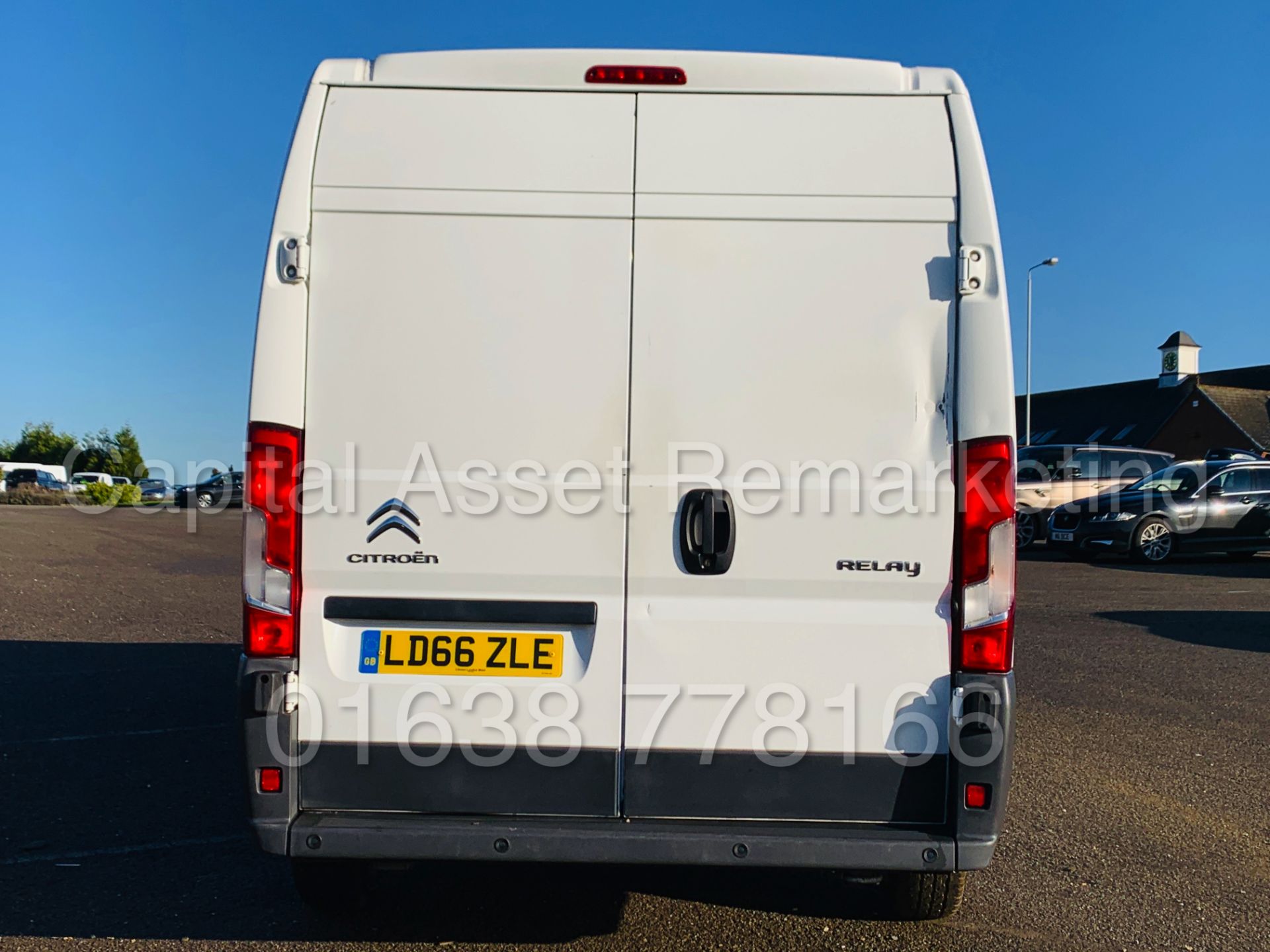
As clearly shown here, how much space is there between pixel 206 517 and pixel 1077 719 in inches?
1350

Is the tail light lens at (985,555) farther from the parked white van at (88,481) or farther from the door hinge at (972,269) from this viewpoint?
the parked white van at (88,481)

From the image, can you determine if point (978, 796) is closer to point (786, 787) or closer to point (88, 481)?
point (786, 787)

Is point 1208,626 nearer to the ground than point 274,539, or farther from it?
nearer to the ground

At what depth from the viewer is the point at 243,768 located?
3.50 meters

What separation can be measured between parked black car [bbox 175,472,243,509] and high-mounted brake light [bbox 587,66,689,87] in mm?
45648

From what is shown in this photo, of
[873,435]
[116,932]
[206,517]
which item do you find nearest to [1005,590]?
[873,435]

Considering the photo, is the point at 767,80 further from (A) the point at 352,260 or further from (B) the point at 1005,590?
(B) the point at 1005,590

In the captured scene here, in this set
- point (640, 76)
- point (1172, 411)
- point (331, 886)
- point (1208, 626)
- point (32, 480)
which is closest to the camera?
point (640, 76)

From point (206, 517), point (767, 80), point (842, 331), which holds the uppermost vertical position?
point (767, 80)

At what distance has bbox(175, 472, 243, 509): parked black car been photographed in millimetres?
47250

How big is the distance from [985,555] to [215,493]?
47892mm

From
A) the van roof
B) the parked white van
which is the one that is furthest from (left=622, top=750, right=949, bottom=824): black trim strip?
the parked white van

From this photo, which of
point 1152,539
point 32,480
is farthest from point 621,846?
point 32,480

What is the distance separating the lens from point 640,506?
3.44 metres
